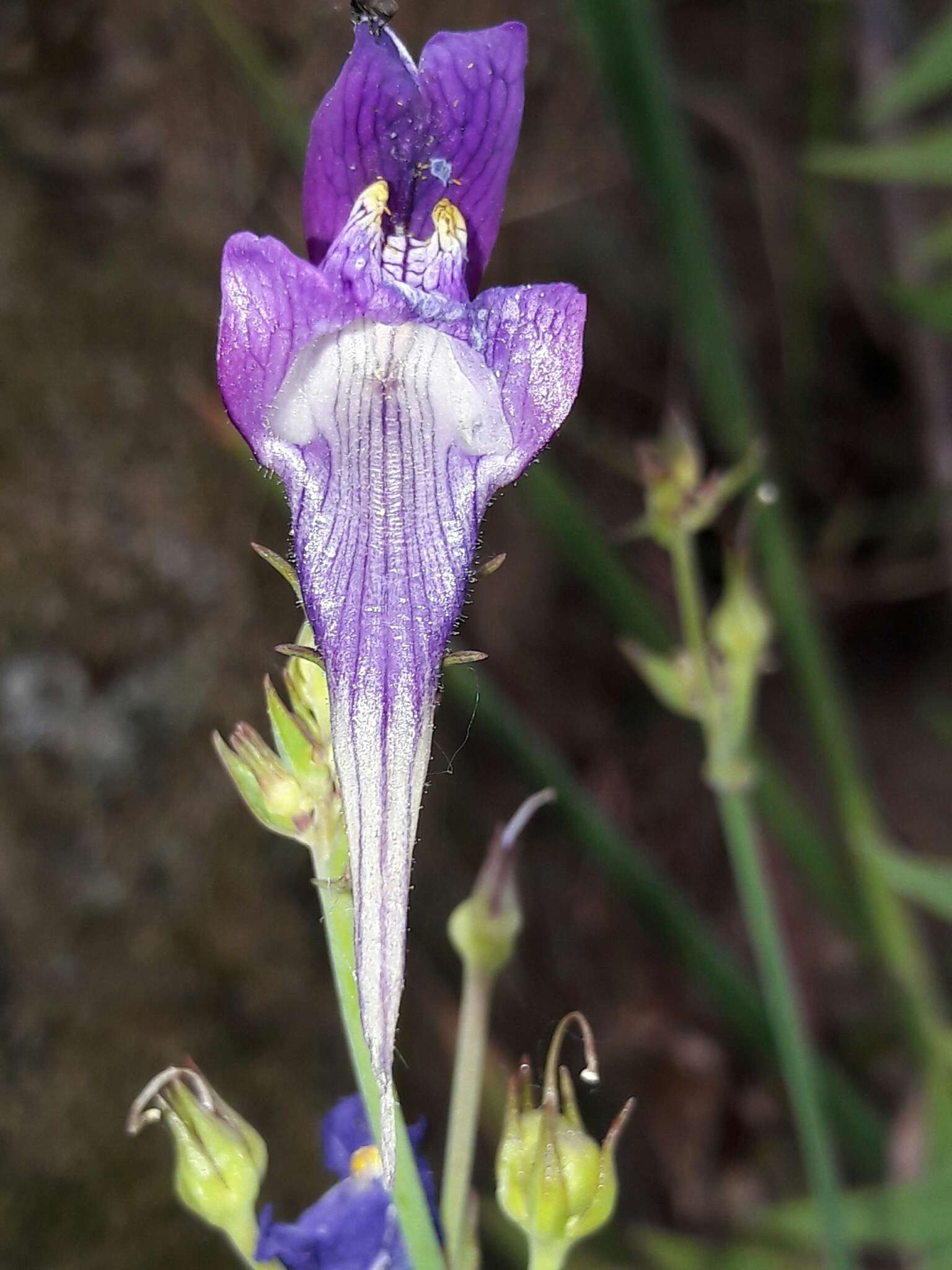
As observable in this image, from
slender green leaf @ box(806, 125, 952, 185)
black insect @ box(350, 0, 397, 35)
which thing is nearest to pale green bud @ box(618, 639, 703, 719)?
black insect @ box(350, 0, 397, 35)

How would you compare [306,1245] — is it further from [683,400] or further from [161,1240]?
[683,400]

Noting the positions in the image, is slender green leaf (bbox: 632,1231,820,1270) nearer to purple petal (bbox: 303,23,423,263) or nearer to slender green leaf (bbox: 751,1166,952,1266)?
slender green leaf (bbox: 751,1166,952,1266)

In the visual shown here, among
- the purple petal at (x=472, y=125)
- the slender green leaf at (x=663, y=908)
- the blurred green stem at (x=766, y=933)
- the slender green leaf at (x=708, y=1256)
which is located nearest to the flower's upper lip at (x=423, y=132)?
the purple petal at (x=472, y=125)

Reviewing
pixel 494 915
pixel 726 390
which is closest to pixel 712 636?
pixel 494 915

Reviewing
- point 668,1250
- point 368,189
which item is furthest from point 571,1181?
point 668,1250

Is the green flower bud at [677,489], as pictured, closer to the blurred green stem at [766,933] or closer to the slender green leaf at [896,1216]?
the blurred green stem at [766,933]

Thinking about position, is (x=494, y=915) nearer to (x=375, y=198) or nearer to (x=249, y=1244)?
(x=249, y=1244)
